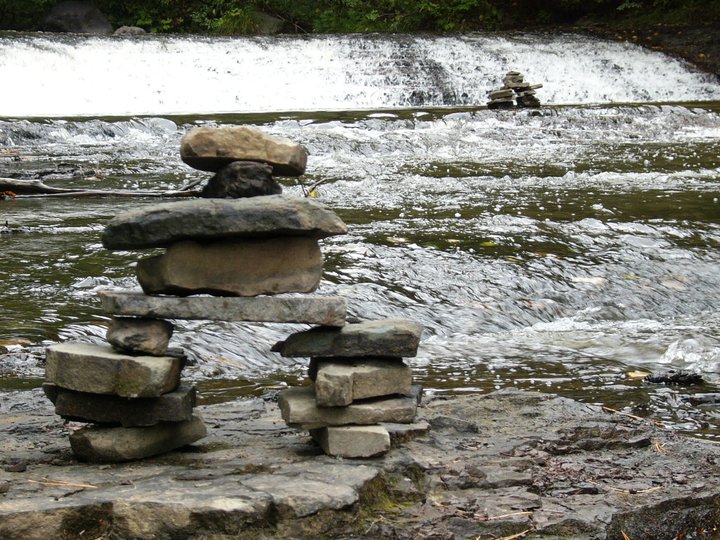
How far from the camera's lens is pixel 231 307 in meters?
4.18

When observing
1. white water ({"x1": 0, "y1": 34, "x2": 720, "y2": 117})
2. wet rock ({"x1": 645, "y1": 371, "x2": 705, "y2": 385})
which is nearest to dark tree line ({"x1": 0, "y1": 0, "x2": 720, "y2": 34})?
white water ({"x1": 0, "y1": 34, "x2": 720, "y2": 117})

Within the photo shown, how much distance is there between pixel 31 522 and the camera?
341cm

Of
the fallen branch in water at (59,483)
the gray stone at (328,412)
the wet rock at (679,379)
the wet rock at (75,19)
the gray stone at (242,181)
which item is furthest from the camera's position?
the wet rock at (75,19)

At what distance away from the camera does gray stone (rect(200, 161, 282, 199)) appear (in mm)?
4309

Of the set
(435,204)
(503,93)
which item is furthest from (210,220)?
(503,93)

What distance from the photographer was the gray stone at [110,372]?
3.99 metres

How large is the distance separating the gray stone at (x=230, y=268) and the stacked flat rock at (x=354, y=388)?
10.8 inches

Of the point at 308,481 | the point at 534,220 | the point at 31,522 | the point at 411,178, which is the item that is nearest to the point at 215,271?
the point at 308,481

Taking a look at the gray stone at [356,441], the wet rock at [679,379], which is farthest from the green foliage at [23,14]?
the gray stone at [356,441]

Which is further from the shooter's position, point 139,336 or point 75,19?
point 75,19

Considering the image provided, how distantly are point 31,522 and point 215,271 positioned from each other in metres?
1.30

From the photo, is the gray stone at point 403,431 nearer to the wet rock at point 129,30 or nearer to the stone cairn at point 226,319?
the stone cairn at point 226,319

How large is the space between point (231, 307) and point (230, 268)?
179mm

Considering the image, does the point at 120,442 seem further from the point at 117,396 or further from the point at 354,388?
the point at 354,388
